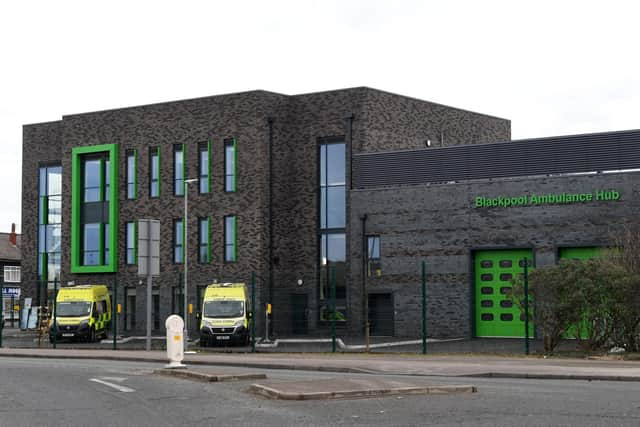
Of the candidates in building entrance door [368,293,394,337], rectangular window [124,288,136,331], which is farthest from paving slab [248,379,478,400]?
rectangular window [124,288,136,331]

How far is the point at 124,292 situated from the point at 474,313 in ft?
65.4

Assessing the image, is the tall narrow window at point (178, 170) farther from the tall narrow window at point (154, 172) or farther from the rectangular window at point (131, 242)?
the rectangular window at point (131, 242)

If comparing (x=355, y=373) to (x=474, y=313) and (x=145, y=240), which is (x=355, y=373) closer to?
(x=145, y=240)

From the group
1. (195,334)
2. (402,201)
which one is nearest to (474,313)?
(402,201)

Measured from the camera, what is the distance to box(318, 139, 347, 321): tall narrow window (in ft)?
165

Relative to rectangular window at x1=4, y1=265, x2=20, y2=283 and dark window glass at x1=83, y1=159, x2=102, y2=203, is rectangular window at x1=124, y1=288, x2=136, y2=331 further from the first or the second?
rectangular window at x1=4, y1=265, x2=20, y2=283

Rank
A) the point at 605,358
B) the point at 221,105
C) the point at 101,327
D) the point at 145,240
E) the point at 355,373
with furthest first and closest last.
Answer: the point at 221,105
the point at 101,327
the point at 145,240
the point at 605,358
the point at 355,373

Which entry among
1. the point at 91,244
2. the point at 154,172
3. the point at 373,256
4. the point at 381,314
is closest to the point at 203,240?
the point at 154,172

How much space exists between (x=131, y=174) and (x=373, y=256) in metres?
15.3

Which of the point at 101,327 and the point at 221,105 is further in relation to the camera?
the point at 221,105

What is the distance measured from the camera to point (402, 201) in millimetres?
46406

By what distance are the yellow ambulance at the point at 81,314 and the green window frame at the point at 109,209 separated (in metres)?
8.24

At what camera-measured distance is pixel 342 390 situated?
1631 centimetres

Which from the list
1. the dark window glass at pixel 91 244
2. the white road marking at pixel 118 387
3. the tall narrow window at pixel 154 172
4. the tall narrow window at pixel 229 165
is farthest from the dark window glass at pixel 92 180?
the white road marking at pixel 118 387
